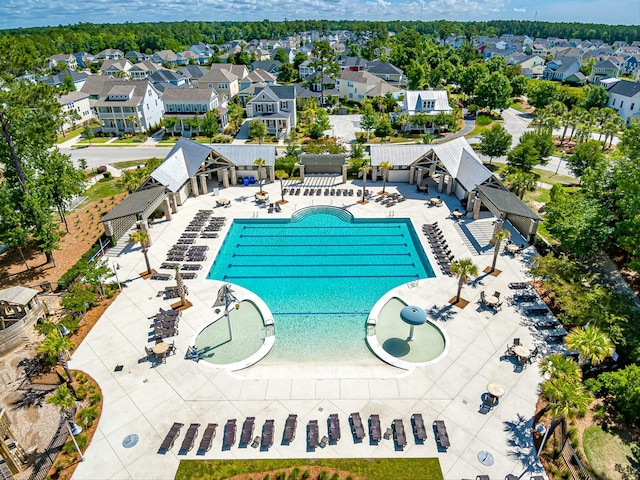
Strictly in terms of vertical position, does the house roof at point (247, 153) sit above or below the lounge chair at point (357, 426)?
above

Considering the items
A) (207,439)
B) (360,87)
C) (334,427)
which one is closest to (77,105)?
(360,87)

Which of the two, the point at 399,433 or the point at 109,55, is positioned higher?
the point at 109,55

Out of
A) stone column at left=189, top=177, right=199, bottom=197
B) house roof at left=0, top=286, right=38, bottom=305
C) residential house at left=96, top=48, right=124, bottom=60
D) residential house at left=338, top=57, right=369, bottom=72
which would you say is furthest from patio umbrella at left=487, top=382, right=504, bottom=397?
residential house at left=96, top=48, right=124, bottom=60

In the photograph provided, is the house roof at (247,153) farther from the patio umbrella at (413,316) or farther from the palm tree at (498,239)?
the patio umbrella at (413,316)

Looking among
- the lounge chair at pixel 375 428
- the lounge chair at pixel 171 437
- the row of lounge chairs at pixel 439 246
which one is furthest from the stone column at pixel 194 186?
the lounge chair at pixel 375 428

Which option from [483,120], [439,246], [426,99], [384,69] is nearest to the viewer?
[439,246]

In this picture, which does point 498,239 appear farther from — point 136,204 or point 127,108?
point 127,108
